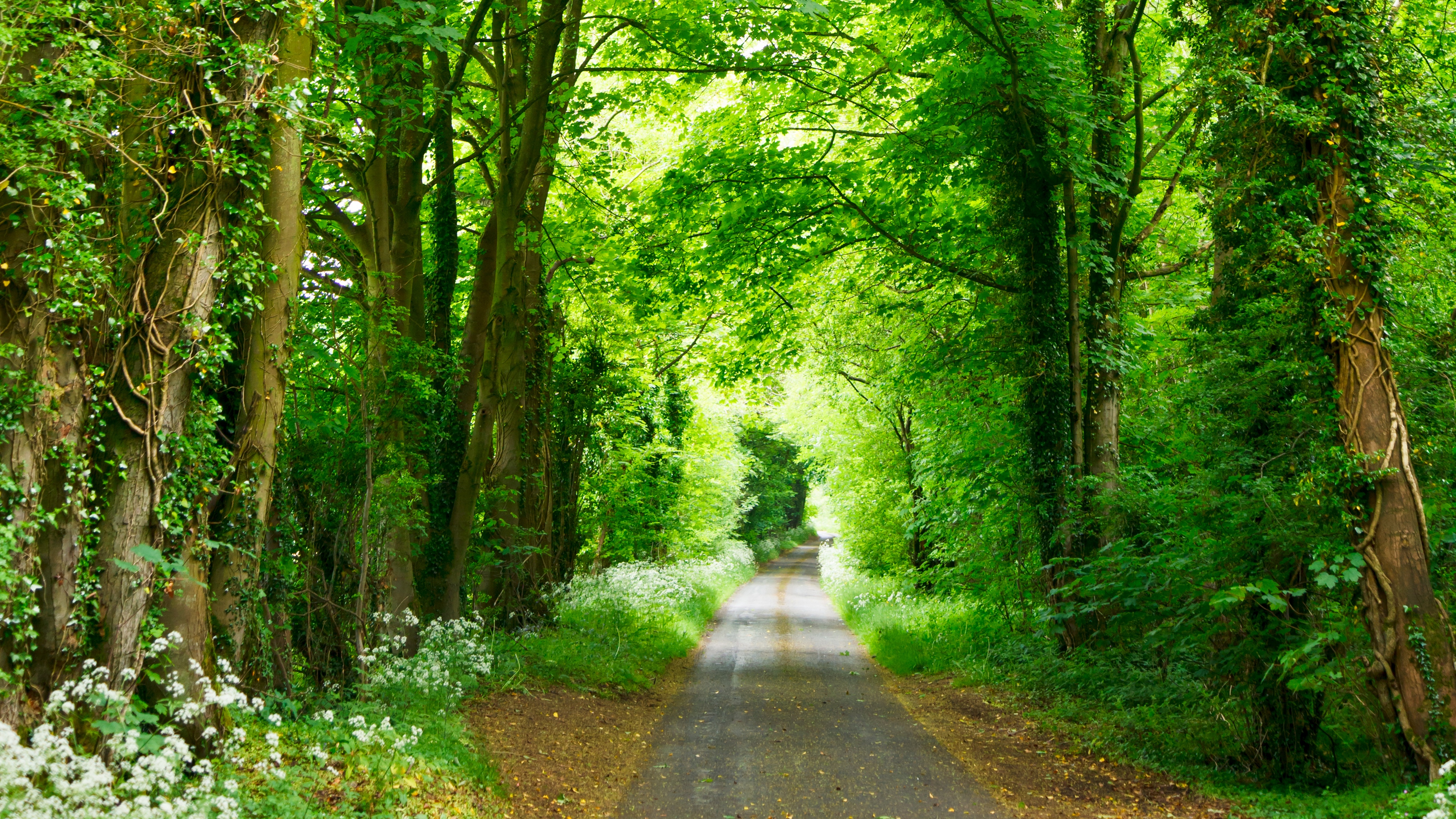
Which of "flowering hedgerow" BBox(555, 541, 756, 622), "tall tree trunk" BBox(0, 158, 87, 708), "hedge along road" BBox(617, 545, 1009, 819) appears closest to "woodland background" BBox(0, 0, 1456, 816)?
"tall tree trunk" BBox(0, 158, 87, 708)

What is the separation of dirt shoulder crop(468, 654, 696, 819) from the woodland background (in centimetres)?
57

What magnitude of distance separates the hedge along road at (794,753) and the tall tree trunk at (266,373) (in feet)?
10.6

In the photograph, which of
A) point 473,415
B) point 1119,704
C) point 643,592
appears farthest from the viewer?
point 643,592

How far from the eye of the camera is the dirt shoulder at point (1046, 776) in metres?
6.90

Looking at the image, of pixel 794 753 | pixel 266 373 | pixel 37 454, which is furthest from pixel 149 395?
pixel 794 753

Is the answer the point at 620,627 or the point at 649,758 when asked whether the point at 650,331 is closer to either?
the point at 620,627

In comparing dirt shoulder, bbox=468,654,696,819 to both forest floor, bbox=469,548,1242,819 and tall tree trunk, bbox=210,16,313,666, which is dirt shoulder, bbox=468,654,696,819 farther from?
tall tree trunk, bbox=210,16,313,666

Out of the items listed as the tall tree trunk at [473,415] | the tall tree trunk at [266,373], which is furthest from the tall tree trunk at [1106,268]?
the tall tree trunk at [266,373]

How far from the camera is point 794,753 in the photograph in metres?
8.64

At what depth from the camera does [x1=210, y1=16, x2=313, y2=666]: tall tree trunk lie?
235 inches

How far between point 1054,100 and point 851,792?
8645 millimetres

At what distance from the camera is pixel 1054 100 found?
11.4 meters

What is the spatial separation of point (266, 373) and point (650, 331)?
43.7ft

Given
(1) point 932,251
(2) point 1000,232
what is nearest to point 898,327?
(1) point 932,251
